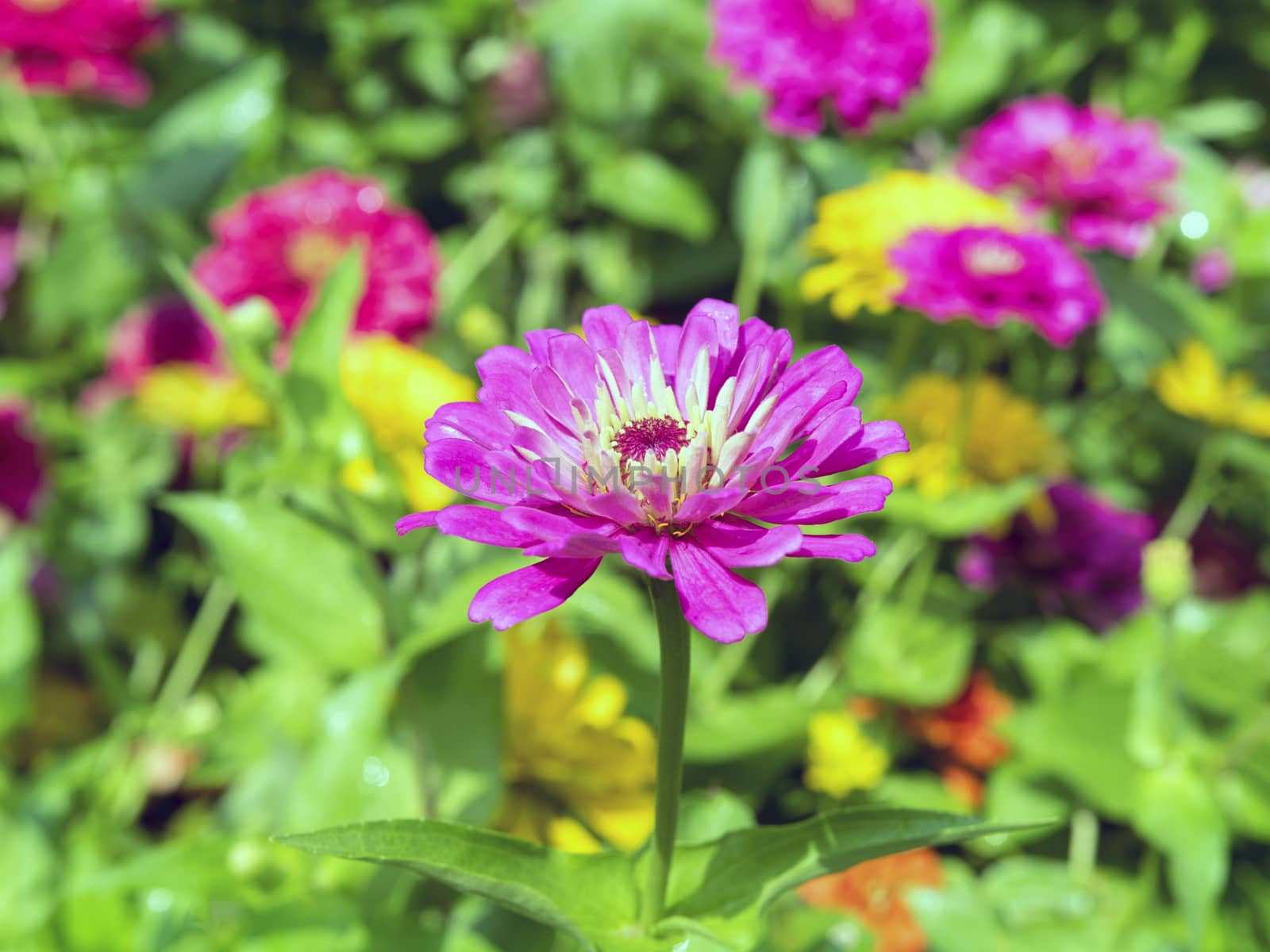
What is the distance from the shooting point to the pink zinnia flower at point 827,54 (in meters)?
1.01

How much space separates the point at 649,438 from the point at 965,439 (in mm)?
730

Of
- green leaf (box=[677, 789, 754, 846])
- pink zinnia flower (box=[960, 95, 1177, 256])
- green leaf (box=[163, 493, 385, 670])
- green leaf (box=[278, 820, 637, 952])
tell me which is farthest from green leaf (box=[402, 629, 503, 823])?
pink zinnia flower (box=[960, 95, 1177, 256])

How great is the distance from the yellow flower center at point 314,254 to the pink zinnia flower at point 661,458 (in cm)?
69

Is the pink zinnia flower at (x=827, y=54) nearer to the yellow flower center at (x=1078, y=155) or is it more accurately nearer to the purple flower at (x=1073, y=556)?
the yellow flower center at (x=1078, y=155)

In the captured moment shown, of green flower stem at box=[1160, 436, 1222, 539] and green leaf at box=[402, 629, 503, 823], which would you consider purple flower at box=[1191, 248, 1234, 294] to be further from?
green leaf at box=[402, 629, 503, 823]

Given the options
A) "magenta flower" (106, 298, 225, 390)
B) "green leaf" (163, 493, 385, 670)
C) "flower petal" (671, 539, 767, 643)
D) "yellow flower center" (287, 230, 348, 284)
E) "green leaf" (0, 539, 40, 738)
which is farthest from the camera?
"magenta flower" (106, 298, 225, 390)

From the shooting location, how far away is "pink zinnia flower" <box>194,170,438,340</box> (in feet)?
3.55

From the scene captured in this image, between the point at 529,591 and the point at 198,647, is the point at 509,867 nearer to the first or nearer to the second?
the point at 529,591

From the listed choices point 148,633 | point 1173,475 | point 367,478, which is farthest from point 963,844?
point 148,633

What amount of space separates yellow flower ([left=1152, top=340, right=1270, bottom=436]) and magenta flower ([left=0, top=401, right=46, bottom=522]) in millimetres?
1340

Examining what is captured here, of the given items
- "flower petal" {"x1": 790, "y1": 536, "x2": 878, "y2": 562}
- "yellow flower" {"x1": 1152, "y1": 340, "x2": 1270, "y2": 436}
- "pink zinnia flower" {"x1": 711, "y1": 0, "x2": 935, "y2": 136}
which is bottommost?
"yellow flower" {"x1": 1152, "y1": 340, "x2": 1270, "y2": 436}

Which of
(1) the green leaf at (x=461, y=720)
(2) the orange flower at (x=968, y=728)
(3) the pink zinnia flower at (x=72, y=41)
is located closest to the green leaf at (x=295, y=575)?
(1) the green leaf at (x=461, y=720)

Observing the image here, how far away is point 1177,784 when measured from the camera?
0.86m

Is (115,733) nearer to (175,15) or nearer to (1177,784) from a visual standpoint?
(1177,784)
